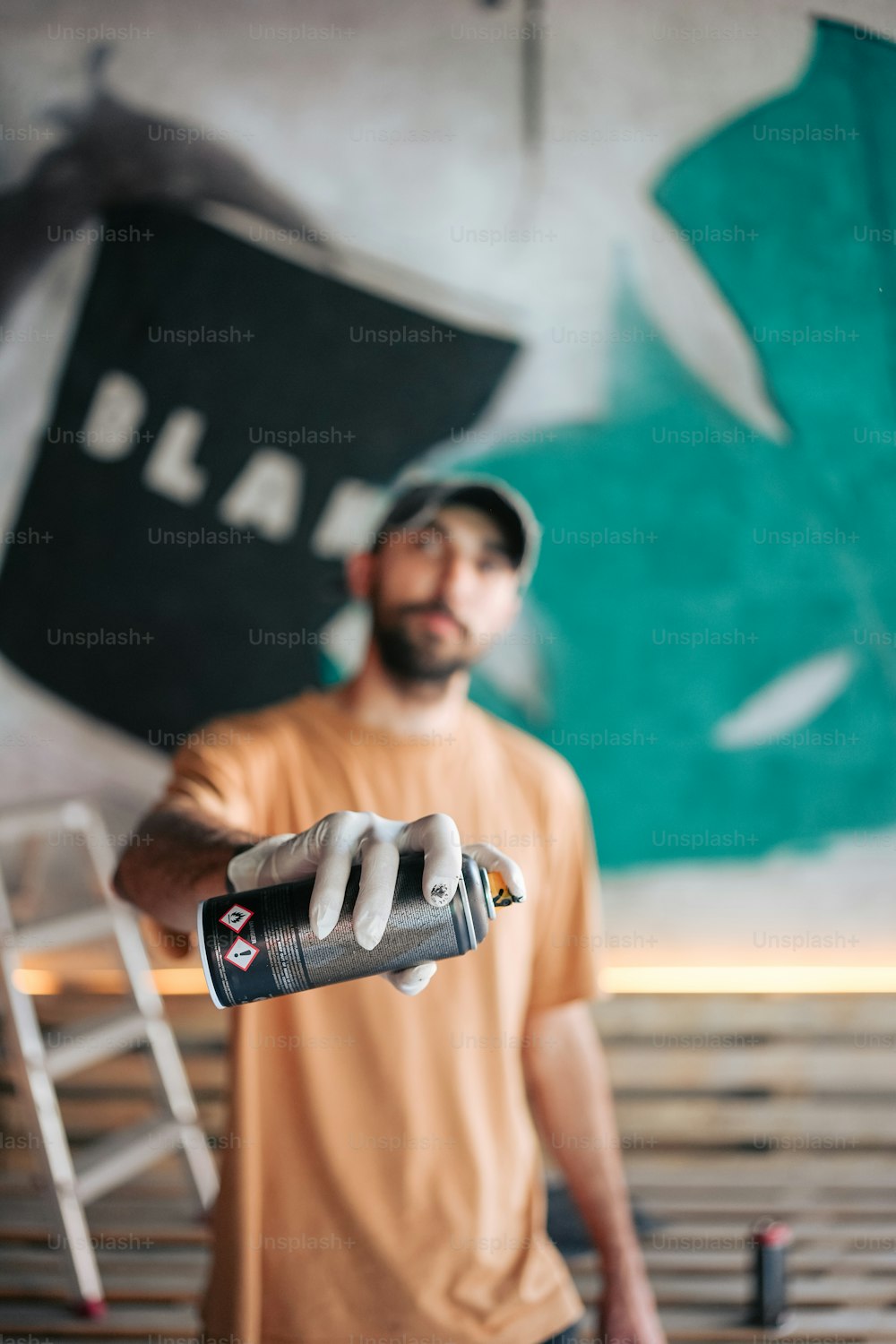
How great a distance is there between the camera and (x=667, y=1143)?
2166 millimetres

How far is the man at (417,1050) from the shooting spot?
4.12 ft

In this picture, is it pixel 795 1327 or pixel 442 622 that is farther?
pixel 795 1327

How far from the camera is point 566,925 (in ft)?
5.18

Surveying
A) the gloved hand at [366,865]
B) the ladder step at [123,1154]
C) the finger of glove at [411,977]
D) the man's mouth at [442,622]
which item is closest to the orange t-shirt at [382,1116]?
the man's mouth at [442,622]

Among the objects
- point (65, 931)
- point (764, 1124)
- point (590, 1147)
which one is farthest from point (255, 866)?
point (764, 1124)

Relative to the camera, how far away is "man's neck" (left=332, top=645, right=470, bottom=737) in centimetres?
159

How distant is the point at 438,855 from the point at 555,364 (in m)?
1.74

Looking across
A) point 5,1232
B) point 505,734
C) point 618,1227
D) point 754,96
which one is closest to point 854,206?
point 754,96

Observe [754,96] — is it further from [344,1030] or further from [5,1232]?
[5,1232]

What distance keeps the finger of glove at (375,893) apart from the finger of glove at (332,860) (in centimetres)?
2

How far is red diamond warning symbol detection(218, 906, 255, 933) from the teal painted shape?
1.44 meters

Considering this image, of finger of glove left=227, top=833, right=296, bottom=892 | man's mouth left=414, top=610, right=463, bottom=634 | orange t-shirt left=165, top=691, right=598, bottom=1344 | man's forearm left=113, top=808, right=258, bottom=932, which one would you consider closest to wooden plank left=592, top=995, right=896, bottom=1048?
orange t-shirt left=165, top=691, right=598, bottom=1344

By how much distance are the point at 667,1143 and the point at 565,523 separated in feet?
5.08

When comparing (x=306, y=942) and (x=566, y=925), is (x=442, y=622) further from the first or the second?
(x=306, y=942)
